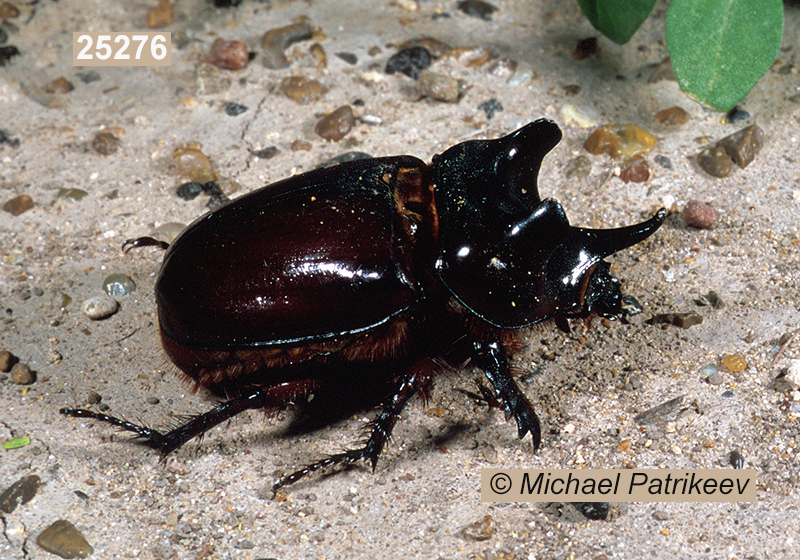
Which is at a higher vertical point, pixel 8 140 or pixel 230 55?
pixel 230 55

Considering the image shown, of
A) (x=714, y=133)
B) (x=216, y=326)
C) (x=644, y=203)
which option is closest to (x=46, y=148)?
(x=216, y=326)

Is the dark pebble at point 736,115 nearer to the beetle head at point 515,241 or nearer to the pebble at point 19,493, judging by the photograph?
the beetle head at point 515,241

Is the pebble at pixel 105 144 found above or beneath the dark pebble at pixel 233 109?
beneath

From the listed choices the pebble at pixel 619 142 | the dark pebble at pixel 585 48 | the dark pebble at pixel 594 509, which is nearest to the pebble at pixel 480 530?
the dark pebble at pixel 594 509

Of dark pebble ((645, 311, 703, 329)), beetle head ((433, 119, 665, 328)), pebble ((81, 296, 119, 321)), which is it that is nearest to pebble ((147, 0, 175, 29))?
pebble ((81, 296, 119, 321))

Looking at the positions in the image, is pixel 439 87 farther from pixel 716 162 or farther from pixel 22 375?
pixel 22 375

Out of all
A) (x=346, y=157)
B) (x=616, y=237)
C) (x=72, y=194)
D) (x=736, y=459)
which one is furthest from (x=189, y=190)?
(x=736, y=459)

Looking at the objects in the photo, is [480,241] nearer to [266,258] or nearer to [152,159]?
[266,258]
